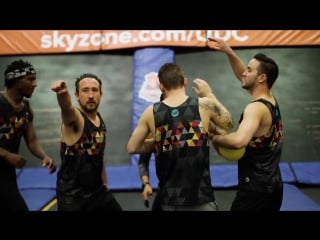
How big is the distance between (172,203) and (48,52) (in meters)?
4.18

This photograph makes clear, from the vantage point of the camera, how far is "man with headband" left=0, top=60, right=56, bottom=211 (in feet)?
8.96

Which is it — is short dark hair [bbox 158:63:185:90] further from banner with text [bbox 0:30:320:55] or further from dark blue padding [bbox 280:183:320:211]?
banner with text [bbox 0:30:320:55]

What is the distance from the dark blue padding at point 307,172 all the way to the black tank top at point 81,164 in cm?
316

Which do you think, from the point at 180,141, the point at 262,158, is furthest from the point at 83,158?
the point at 262,158

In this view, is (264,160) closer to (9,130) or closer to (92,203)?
(92,203)

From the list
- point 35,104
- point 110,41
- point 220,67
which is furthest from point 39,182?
point 220,67

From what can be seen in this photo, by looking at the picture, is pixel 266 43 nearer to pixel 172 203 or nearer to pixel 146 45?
pixel 146 45

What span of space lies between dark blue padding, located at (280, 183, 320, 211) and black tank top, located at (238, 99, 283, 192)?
1.66 metres

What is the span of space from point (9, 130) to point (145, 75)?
3.11m

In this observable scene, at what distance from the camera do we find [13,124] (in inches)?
110

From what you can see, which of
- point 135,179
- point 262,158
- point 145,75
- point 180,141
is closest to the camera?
point 180,141

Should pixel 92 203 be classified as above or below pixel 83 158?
below

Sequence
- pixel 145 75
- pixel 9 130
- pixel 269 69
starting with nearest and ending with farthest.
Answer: pixel 269 69 → pixel 9 130 → pixel 145 75

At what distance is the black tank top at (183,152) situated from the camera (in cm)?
239
